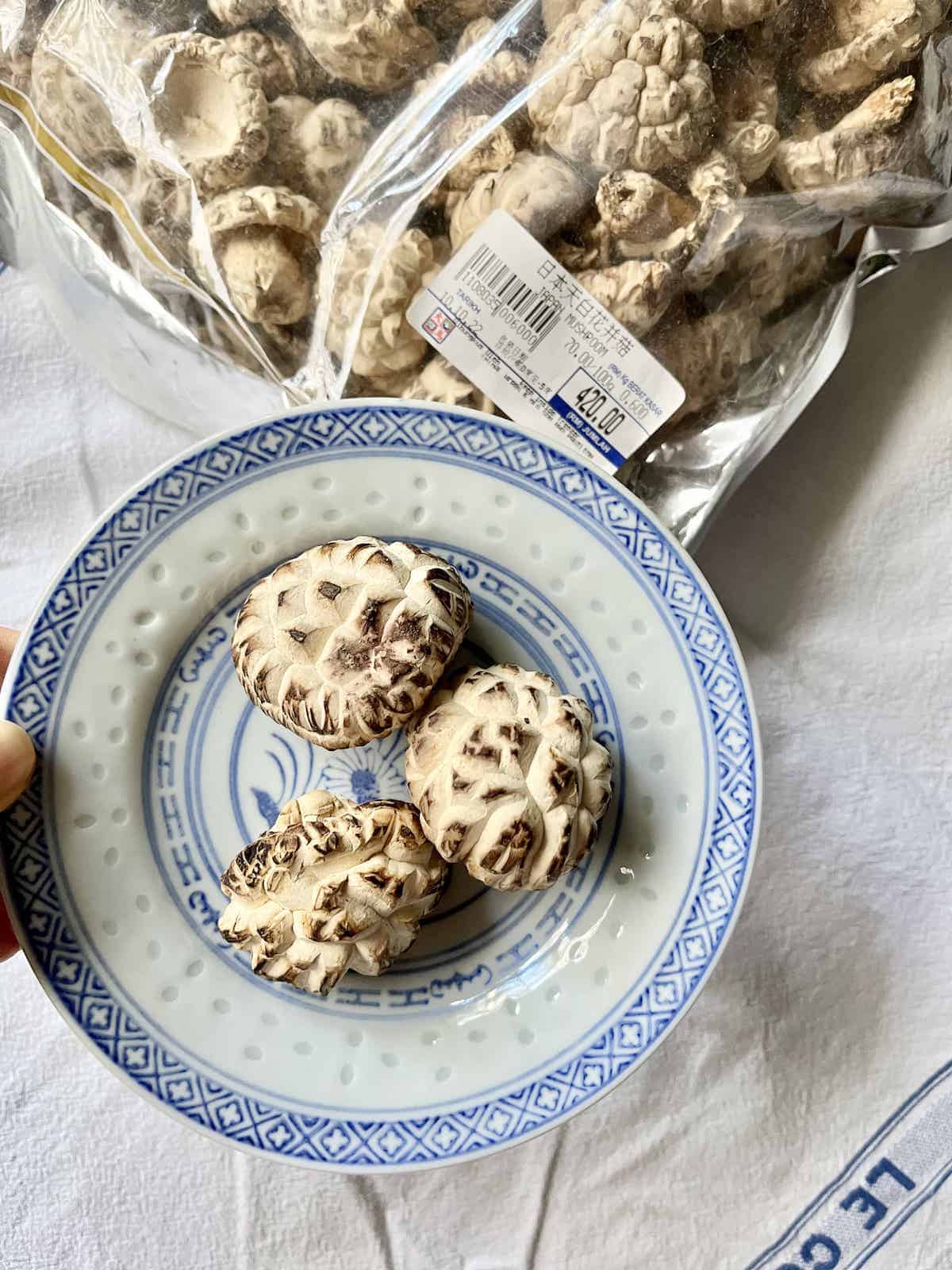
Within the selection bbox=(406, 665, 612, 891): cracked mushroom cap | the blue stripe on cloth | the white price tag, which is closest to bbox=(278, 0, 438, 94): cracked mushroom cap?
the white price tag

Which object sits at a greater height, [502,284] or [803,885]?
[502,284]

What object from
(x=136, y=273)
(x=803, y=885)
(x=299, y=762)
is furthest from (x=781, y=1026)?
(x=136, y=273)

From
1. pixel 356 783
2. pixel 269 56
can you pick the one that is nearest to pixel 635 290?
pixel 269 56

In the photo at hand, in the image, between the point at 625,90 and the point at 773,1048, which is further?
the point at 773,1048

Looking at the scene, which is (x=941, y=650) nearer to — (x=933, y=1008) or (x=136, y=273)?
(x=933, y=1008)

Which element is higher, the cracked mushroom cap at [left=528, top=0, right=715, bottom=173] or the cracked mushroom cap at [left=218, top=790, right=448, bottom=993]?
the cracked mushroom cap at [left=528, top=0, right=715, bottom=173]

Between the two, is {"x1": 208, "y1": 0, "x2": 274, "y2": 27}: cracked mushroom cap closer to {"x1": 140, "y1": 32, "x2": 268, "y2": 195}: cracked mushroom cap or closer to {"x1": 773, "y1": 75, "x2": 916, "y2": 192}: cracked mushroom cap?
{"x1": 140, "y1": 32, "x2": 268, "y2": 195}: cracked mushroom cap

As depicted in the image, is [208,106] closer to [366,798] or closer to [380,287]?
[380,287]
